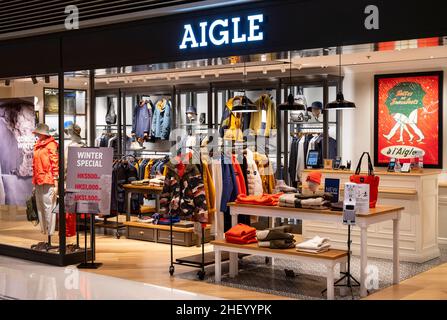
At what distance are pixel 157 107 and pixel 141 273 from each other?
18.2 ft

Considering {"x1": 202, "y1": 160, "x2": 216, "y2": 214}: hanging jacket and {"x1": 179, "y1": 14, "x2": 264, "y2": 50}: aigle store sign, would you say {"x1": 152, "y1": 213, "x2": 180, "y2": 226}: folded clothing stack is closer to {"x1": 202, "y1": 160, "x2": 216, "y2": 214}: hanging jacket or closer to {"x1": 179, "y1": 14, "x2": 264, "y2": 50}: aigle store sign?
{"x1": 202, "y1": 160, "x2": 216, "y2": 214}: hanging jacket

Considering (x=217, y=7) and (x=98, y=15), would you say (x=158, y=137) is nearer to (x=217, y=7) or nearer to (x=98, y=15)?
(x=98, y=15)

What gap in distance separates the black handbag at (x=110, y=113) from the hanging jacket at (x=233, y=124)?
3022mm

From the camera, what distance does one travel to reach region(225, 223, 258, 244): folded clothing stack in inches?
279

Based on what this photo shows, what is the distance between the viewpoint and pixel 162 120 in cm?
1280

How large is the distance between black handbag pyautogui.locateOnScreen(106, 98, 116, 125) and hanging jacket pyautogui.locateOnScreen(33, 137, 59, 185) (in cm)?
507

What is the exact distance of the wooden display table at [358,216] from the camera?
6.54 m

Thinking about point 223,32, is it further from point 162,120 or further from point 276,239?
point 162,120

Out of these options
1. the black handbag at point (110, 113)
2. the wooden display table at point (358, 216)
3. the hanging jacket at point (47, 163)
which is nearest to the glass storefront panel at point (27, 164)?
the hanging jacket at point (47, 163)

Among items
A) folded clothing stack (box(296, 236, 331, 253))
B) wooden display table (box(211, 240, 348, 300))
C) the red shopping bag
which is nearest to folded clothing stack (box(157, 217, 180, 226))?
wooden display table (box(211, 240, 348, 300))

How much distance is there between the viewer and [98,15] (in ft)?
25.1

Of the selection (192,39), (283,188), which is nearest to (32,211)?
(283,188)

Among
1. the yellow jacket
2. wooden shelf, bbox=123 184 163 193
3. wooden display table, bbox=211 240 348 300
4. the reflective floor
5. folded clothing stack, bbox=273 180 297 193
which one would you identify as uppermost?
the yellow jacket

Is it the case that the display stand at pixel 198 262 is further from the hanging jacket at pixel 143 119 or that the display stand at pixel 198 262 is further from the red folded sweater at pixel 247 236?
the hanging jacket at pixel 143 119
